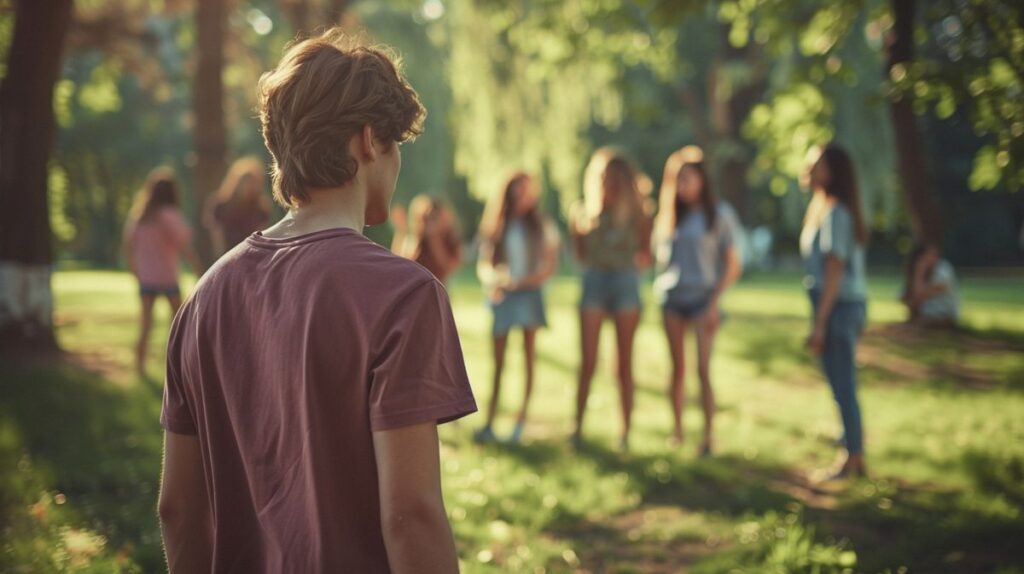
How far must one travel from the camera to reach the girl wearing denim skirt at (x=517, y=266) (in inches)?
317

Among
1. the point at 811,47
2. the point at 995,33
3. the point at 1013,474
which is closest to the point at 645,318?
the point at 811,47

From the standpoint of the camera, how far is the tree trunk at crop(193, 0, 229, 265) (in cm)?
1213

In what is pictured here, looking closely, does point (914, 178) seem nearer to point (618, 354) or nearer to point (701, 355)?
point (701, 355)

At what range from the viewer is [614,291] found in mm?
7648

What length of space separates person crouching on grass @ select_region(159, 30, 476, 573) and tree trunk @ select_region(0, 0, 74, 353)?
9.80 metres

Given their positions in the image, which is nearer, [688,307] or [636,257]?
[688,307]

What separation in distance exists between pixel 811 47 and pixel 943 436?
3.97m

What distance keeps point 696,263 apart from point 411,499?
6.08m

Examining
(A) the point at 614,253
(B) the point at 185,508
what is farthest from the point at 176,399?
(A) the point at 614,253

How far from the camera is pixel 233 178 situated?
8.23 m

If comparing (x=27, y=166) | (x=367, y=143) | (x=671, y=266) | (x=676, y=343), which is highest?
(x=27, y=166)

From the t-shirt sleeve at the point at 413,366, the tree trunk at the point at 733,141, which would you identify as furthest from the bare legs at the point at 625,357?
the tree trunk at the point at 733,141

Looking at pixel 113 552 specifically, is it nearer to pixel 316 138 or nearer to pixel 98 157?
pixel 316 138

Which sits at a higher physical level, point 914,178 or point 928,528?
point 914,178
